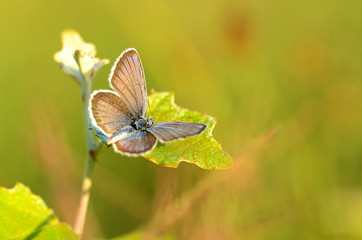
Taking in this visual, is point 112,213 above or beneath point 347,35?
beneath

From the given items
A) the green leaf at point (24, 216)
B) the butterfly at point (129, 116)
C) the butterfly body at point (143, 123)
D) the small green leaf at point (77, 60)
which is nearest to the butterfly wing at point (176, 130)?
the butterfly at point (129, 116)

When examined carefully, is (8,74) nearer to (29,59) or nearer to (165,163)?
(29,59)

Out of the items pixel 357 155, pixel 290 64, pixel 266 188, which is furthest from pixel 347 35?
pixel 266 188

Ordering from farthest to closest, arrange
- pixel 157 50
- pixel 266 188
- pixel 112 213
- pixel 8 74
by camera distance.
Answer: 1. pixel 8 74
2. pixel 157 50
3. pixel 112 213
4. pixel 266 188

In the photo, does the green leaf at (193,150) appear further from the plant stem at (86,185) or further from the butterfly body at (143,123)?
the plant stem at (86,185)

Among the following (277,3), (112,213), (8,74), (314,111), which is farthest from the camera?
(277,3)

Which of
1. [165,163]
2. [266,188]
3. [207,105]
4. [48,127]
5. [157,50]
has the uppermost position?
[157,50]

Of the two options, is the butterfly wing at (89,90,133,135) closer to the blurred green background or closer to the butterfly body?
the butterfly body
